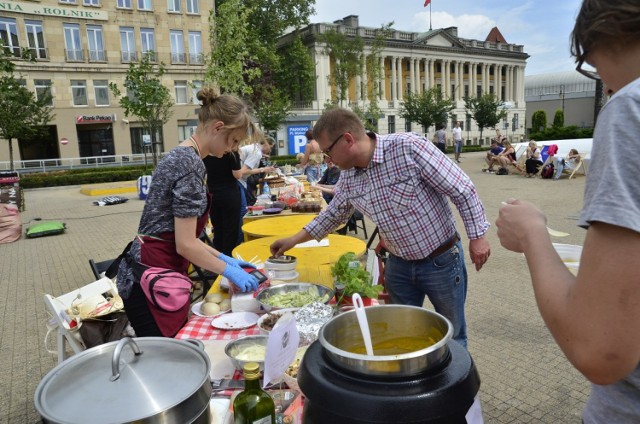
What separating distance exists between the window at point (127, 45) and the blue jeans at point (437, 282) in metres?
32.4

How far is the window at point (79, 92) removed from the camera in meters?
29.5

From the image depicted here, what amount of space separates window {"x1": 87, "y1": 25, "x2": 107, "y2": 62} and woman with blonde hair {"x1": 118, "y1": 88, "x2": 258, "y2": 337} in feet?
106

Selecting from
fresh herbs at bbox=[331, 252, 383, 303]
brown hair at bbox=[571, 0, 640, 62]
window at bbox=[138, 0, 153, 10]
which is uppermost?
window at bbox=[138, 0, 153, 10]

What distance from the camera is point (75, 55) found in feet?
95.9

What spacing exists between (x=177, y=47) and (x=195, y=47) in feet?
4.17

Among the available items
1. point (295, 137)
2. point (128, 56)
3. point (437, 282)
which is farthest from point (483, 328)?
point (128, 56)

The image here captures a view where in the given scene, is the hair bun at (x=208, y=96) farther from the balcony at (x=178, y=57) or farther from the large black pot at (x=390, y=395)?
the balcony at (x=178, y=57)

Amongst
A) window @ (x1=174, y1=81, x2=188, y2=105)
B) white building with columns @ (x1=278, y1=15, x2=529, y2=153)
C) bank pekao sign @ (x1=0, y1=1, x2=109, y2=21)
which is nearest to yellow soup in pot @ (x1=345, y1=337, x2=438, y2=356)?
window @ (x1=174, y1=81, x2=188, y2=105)

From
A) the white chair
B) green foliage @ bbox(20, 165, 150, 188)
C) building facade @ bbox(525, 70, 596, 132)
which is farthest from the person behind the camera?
building facade @ bbox(525, 70, 596, 132)

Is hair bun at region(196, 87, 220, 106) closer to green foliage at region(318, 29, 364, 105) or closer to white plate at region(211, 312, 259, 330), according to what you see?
white plate at region(211, 312, 259, 330)

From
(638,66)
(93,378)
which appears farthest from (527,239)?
(93,378)

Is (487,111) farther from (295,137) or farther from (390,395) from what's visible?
(390,395)

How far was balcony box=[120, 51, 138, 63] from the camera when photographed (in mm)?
30172

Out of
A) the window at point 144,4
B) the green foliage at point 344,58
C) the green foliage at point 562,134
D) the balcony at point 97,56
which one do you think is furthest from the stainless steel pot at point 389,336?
the green foliage at point 344,58
